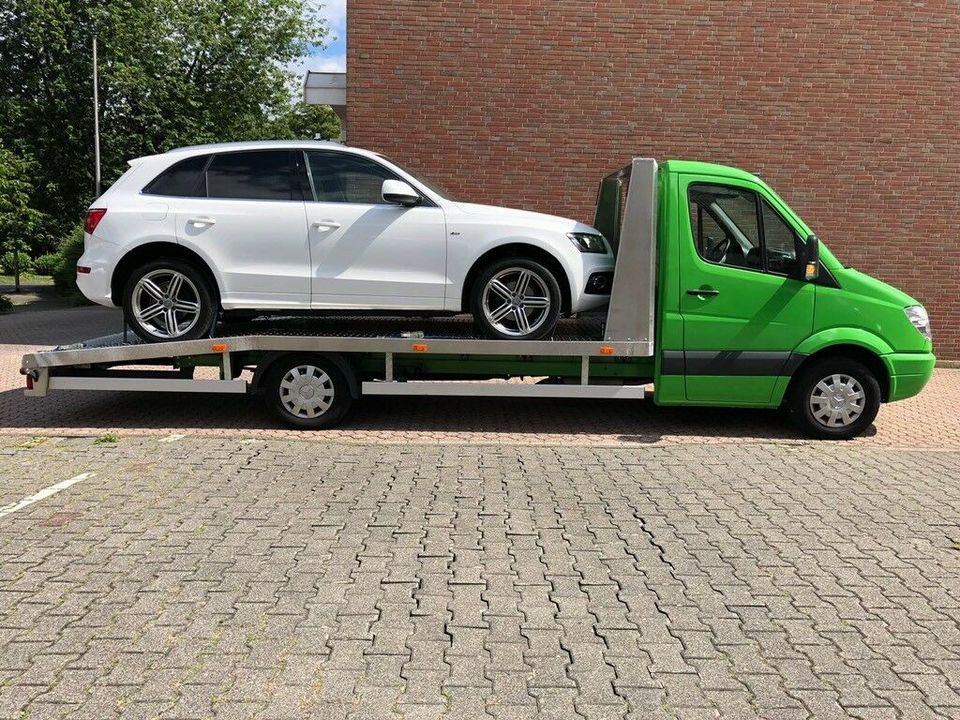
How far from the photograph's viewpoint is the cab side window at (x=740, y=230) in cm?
730

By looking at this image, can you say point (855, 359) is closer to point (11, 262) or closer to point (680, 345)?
point (680, 345)

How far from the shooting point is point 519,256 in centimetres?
727

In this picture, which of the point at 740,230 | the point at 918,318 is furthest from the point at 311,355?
the point at 918,318

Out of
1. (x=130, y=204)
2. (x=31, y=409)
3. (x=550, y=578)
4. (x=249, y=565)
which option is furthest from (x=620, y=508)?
(x=31, y=409)

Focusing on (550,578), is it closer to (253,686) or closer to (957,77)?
(253,686)

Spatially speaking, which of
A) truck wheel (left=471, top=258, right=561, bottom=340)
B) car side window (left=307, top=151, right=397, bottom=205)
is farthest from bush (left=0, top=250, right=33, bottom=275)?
truck wheel (left=471, top=258, right=561, bottom=340)

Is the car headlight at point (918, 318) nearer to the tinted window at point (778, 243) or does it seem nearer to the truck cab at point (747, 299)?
the truck cab at point (747, 299)

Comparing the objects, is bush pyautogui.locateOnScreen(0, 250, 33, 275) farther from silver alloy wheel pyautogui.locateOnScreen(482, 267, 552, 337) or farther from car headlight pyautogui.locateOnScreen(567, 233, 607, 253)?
car headlight pyautogui.locateOnScreen(567, 233, 607, 253)

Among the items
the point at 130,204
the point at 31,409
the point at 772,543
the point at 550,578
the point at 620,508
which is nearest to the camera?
the point at 550,578

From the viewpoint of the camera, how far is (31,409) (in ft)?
27.6

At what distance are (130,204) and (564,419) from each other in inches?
174

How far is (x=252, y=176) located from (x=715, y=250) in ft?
13.3

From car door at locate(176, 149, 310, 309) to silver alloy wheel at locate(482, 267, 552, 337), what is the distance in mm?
1582

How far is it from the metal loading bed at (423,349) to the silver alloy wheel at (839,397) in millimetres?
1579
